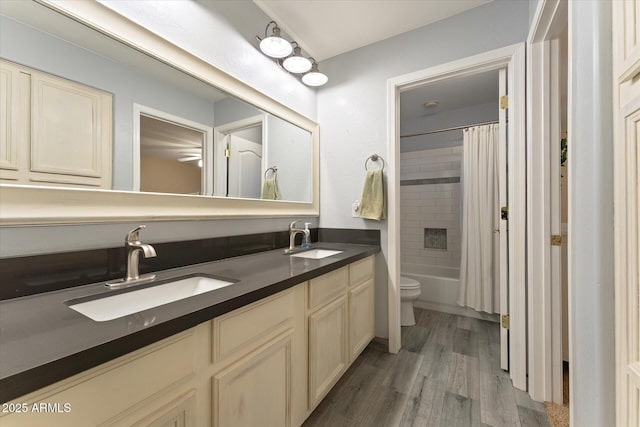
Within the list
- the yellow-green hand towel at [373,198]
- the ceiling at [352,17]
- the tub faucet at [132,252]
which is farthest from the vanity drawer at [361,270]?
the ceiling at [352,17]

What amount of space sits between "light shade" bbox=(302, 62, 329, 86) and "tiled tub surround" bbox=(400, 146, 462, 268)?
1.99 meters

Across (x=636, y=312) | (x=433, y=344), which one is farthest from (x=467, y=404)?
(x=636, y=312)

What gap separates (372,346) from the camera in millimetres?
2061

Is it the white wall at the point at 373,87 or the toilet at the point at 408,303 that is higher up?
the white wall at the point at 373,87

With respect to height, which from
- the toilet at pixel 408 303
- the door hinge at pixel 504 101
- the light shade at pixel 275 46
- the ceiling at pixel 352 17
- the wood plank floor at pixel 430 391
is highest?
the ceiling at pixel 352 17

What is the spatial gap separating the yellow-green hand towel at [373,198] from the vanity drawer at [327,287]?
0.57 meters

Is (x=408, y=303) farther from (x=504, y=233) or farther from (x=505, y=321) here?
(x=504, y=233)

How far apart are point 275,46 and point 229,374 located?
5.93 feet

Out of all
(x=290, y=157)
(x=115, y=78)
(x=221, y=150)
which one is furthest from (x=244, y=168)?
(x=115, y=78)

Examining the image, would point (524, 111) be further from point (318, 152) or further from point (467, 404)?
point (467, 404)

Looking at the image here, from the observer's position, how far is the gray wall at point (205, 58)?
0.89m

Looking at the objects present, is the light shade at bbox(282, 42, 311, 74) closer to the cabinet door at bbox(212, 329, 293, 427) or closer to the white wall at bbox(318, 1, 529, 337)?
the white wall at bbox(318, 1, 529, 337)

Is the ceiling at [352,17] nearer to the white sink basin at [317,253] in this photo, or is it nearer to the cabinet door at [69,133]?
the cabinet door at [69,133]

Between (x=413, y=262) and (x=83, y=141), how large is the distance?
3518 mm
